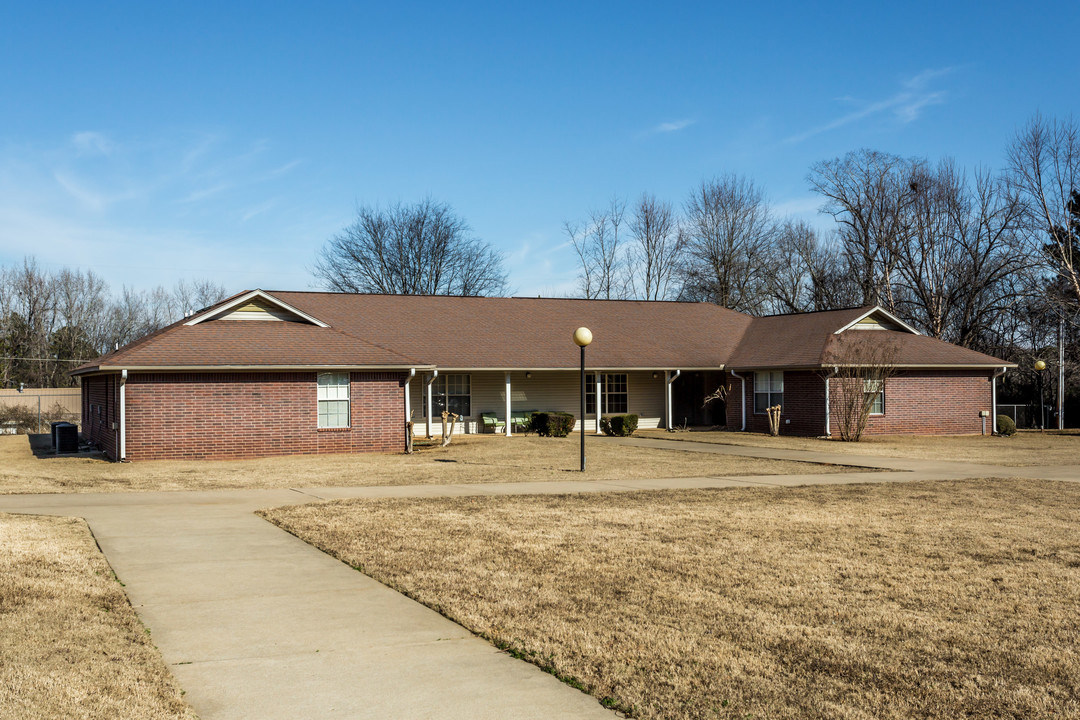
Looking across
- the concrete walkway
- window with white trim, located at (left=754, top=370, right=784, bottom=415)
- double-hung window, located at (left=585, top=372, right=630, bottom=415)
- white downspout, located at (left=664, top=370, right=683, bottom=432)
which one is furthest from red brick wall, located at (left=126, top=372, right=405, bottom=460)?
window with white trim, located at (left=754, top=370, right=784, bottom=415)

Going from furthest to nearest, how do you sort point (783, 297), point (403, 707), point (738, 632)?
point (783, 297), point (738, 632), point (403, 707)

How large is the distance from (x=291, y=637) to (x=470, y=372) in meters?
24.3

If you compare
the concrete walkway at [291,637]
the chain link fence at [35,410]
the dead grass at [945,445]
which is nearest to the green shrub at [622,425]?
the dead grass at [945,445]

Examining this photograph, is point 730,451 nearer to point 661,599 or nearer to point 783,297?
point 661,599

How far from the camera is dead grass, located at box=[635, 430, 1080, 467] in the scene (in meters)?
22.0

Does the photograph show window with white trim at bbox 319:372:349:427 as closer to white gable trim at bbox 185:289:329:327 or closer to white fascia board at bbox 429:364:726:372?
white gable trim at bbox 185:289:329:327

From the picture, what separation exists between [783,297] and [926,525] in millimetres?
41435

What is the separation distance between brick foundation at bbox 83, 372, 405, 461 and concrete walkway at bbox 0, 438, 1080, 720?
9956 mm

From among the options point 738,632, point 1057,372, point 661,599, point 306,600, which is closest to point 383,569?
point 306,600

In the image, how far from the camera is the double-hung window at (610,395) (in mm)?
33438

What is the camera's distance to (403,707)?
16.2 ft

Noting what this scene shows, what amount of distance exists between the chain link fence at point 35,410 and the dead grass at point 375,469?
13218 millimetres

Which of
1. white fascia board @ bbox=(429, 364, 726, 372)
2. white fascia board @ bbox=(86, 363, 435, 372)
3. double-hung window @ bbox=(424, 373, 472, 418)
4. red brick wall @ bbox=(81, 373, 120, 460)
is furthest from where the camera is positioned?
double-hung window @ bbox=(424, 373, 472, 418)

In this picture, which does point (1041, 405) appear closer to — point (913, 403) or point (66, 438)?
point (913, 403)
